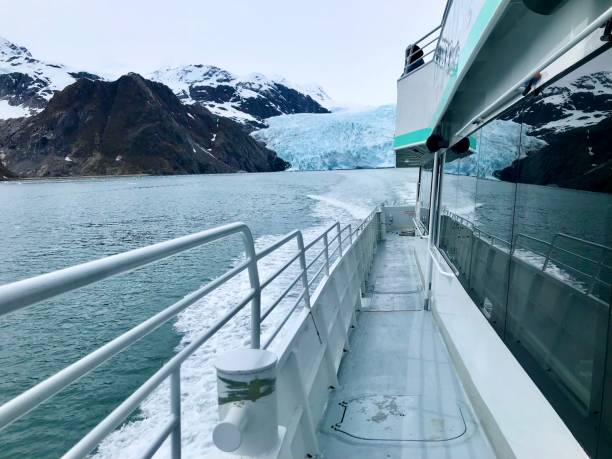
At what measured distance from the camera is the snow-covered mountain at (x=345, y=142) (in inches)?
2201

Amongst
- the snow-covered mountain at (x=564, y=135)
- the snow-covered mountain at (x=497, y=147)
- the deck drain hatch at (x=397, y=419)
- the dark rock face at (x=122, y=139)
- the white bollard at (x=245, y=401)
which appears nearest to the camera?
the white bollard at (x=245, y=401)

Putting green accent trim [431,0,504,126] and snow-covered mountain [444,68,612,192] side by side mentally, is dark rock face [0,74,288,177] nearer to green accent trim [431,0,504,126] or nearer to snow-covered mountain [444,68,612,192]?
green accent trim [431,0,504,126]

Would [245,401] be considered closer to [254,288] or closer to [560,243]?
[254,288]

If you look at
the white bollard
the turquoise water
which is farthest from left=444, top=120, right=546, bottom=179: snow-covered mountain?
the turquoise water

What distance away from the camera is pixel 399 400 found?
3.07 m

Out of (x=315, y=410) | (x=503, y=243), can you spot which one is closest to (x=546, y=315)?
(x=503, y=243)

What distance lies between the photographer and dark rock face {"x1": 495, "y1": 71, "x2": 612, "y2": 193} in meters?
1.40

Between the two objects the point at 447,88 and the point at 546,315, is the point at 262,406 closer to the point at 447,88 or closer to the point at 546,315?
the point at 546,315

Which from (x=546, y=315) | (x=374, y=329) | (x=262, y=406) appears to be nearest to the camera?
(x=262, y=406)

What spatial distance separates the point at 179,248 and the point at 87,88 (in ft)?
445

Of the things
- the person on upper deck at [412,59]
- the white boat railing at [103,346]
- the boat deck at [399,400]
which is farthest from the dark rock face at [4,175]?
the white boat railing at [103,346]

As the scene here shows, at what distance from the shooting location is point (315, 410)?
2.71 metres

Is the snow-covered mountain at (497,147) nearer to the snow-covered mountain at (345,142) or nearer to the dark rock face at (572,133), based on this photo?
the dark rock face at (572,133)

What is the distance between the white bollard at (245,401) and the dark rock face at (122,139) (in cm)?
9736
